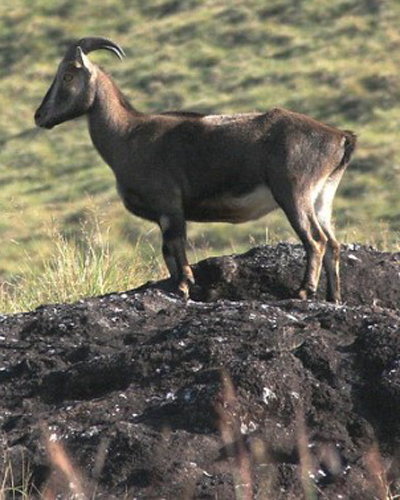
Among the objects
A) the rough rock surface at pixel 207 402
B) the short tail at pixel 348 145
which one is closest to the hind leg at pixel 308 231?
the short tail at pixel 348 145

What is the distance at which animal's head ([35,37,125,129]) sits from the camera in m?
12.3

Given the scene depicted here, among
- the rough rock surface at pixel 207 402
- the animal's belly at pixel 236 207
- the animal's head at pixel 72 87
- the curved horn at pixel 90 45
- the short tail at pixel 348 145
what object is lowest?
the animal's belly at pixel 236 207

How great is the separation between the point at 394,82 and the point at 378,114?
6.28 ft

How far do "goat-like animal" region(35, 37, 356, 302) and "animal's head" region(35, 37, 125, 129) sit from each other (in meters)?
0.54

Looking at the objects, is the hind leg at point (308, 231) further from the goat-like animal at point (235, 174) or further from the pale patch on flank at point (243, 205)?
the pale patch on flank at point (243, 205)

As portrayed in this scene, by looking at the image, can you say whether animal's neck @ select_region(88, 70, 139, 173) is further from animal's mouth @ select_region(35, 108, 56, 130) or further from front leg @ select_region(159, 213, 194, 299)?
front leg @ select_region(159, 213, 194, 299)

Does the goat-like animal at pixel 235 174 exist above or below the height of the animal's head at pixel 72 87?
below

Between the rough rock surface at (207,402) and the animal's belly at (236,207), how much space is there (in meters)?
2.28

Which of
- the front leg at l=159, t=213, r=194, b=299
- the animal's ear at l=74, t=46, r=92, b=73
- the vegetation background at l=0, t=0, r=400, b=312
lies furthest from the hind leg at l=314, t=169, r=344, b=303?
the vegetation background at l=0, t=0, r=400, b=312

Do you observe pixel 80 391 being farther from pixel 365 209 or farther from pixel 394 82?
pixel 394 82

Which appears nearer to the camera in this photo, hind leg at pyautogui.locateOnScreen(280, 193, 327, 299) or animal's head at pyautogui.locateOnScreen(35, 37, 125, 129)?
hind leg at pyautogui.locateOnScreen(280, 193, 327, 299)

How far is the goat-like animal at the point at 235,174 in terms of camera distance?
11.2 meters

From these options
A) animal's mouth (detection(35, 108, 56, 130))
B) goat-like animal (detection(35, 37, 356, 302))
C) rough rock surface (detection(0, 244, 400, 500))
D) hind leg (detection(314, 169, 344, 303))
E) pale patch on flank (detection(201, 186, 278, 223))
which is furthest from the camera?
animal's mouth (detection(35, 108, 56, 130))

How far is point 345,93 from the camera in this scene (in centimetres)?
3509
